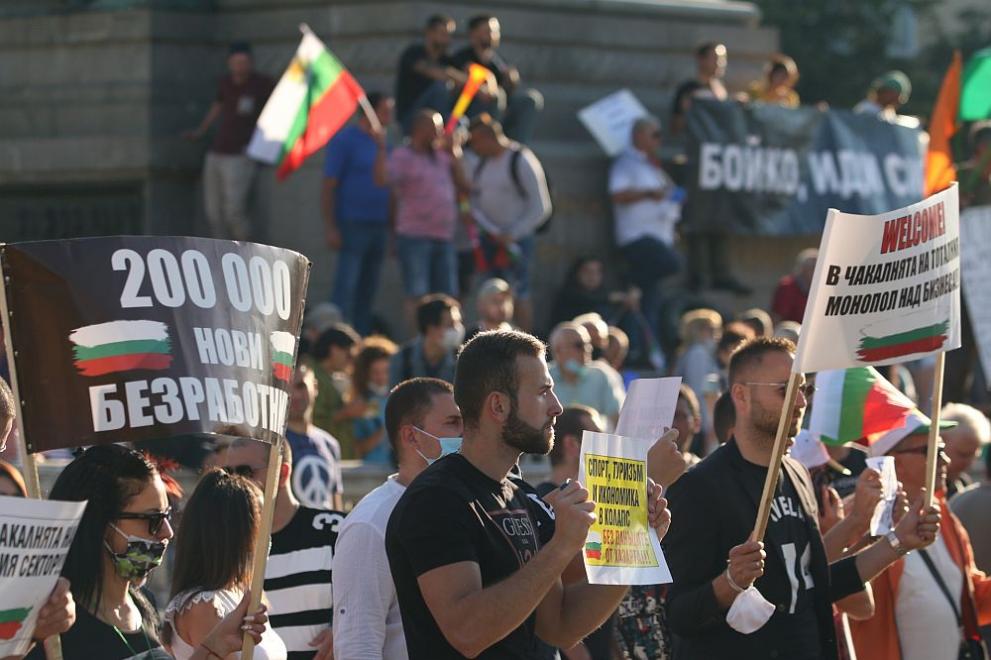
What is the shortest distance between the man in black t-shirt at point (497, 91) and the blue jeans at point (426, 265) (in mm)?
1198

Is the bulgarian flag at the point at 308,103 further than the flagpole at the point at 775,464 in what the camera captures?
Yes

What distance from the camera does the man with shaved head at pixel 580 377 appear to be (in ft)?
38.0

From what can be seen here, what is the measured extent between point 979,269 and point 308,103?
4.52 m

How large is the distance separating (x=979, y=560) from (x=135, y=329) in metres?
4.64

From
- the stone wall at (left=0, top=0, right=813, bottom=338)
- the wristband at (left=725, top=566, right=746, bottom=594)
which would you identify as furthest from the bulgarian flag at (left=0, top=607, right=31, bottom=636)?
the stone wall at (left=0, top=0, right=813, bottom=338)

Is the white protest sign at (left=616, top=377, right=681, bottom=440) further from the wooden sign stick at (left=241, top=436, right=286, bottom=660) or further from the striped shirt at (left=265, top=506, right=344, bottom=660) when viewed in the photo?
the striped shirt at (left=265, top=506, right=344, bottom=660)

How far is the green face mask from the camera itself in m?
5.88

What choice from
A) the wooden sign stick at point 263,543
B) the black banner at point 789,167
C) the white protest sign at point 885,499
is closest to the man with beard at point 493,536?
the wooden sign stick at point 263,543

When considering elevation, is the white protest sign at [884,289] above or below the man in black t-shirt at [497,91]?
below

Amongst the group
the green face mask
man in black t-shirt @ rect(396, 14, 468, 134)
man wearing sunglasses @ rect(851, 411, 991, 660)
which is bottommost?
man wearing sunglasses @ rect(851, 411, 991, 660)

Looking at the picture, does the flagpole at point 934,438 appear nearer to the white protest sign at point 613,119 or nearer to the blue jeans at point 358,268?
the blue jeans at point 358,268

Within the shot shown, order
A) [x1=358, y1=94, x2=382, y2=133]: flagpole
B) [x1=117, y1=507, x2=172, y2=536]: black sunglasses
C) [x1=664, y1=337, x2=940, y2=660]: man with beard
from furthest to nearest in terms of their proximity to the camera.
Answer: [x1=358, y1=94, x2=382, y2=133]: flagpole → [x1=664, y1=337, x2=940, y2=660]: man with beard → [x1=117, y1=507, x2=172, y2=536]: black sunglasses

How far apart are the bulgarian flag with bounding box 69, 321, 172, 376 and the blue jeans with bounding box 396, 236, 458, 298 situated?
874 cm

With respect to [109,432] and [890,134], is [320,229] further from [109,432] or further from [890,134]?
[109,432]
